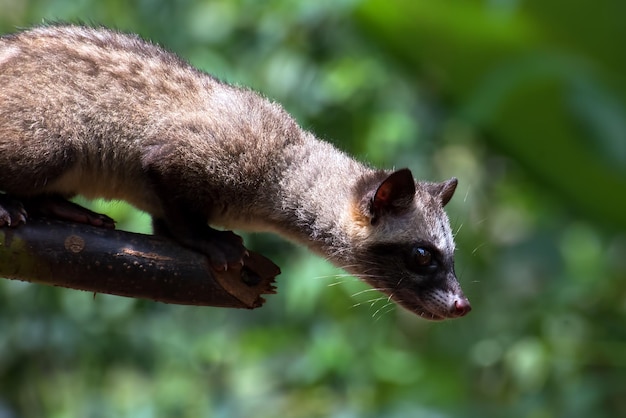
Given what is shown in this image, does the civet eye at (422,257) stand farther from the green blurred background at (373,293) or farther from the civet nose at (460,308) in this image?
the green blurred background at (373,293)

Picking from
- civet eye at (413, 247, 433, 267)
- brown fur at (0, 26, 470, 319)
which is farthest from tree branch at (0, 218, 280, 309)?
civet eye at (413, 247, 433, 267)

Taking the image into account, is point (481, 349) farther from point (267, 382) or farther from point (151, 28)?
point (151, 28)

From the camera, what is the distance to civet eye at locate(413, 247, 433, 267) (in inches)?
172

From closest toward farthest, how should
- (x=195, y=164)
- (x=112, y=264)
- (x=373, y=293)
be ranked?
(x=112, y=264) < (x=195, y=164) < (x=373, y=293)

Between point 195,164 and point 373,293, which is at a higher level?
point 373,293

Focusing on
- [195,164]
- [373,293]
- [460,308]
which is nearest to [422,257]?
[460,308]

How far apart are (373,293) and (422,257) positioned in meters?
2.05

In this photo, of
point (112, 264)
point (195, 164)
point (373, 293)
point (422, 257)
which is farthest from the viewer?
point (373, 293)

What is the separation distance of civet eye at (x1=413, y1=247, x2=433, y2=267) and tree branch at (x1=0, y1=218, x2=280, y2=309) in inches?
34.1

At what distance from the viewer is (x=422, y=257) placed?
4.38 metres

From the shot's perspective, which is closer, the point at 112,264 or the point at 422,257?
the point at 112,264

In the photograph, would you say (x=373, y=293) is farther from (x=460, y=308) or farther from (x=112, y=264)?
(x=112, y=264)

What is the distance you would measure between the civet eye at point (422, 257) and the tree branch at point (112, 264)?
0.87 metres

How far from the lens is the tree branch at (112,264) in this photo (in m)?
3.73
